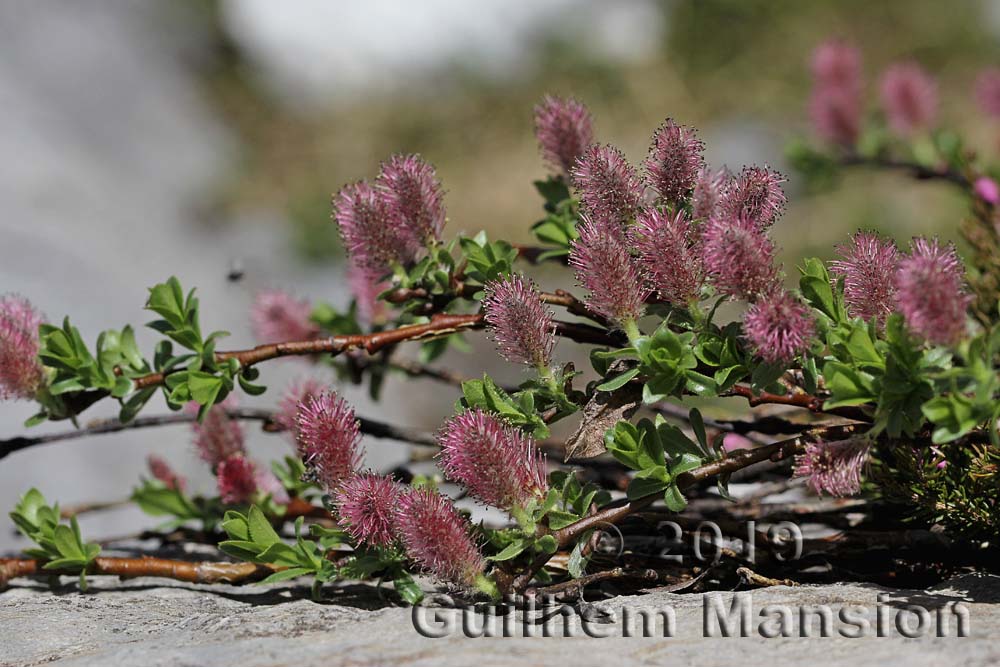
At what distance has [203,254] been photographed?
4.73 meters

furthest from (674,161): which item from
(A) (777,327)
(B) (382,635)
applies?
(B) (382,635)

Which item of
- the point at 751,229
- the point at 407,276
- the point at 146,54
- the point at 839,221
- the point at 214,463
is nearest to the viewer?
the point at 751,229

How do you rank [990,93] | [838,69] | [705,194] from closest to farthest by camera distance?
[705,194], [990,93], [838,69]

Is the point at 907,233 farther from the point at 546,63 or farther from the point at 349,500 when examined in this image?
the point at 349,500

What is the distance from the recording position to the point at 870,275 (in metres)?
1.04

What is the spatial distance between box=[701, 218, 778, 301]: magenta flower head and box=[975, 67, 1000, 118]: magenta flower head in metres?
1.52

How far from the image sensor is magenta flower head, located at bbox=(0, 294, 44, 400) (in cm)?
Result: 126

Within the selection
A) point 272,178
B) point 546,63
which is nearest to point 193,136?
point 272,178

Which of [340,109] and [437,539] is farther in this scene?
[340,109]

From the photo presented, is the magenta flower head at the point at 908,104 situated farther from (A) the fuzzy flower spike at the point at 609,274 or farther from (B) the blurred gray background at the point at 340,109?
(B) the blurred gray background at the point at 340,109

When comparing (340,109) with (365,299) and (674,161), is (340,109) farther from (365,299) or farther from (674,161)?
(674,161)

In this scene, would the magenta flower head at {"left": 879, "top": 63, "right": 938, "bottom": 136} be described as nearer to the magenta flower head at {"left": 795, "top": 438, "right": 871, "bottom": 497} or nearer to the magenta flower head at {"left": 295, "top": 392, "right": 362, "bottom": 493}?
the magenta flower head at {"left": 795, "top": 438, "right": 871, "bottom": 497}

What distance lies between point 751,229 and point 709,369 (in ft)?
0.59

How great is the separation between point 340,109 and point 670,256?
581cm
